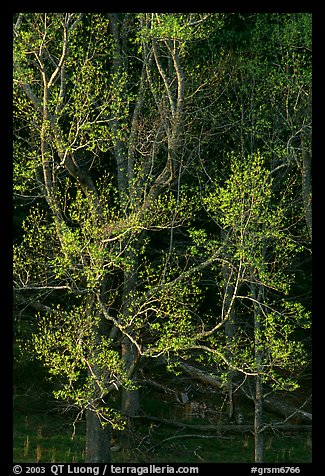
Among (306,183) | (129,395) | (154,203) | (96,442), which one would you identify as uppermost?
(306,183)

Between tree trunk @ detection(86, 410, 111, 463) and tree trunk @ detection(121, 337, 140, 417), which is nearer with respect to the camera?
tree trunk @ detection(86, 410, 111, 463)

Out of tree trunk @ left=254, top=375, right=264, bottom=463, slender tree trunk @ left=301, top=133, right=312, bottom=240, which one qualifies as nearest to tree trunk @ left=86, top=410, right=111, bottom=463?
tree trunk @ left=254, top=375, right=264, bottom=463

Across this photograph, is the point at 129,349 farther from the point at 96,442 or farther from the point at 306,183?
the point at 306,183

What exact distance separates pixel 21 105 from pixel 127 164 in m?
3.73

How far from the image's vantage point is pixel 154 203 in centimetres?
1856

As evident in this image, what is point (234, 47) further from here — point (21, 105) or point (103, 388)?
point (103, 388)

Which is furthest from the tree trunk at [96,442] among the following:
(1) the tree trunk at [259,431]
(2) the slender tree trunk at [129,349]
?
(1) the tree trunk at [259,431]

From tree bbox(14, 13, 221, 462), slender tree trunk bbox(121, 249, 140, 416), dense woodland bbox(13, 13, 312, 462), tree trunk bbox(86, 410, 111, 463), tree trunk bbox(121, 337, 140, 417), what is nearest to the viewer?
tree bbox(14, 13, 221, 462)

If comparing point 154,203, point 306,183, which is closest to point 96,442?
point 154,203

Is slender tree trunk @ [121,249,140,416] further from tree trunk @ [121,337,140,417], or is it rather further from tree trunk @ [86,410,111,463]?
tree trunk @ [86,410,111,463]

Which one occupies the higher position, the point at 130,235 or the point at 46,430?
the point at 130,235

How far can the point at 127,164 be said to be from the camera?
21641 mm

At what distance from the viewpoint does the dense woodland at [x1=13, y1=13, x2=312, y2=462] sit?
17.5 meters
